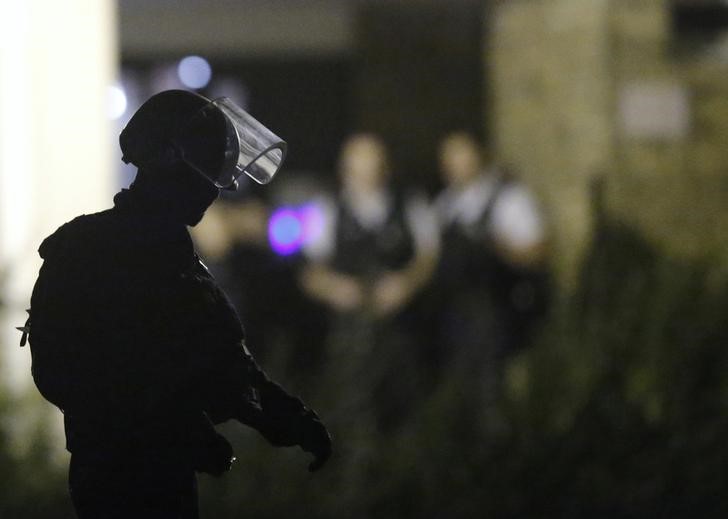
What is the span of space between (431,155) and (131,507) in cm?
994

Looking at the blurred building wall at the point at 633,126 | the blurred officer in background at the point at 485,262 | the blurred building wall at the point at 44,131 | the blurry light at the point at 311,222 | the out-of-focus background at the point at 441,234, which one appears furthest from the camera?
the blurred building wall at the point at 633,126

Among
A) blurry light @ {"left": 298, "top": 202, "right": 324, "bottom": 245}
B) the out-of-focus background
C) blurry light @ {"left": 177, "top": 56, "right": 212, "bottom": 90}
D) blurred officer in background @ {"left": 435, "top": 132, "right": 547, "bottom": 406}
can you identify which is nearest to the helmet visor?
the out-of-focus background

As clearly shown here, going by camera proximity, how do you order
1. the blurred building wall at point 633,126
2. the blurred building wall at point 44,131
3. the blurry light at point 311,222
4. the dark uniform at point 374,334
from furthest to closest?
the blurred building wall at point 633,126 < the blurry light at point 311,222 < the dark uniform at point 374,334 < the blurred building wall at point 44,131

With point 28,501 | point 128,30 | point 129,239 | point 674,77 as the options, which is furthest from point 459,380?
point 128,30

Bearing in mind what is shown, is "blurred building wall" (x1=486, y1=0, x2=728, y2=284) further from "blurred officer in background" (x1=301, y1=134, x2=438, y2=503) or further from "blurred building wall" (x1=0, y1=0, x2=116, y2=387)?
"blurred building wall" (x1=0, y1=0, x2=116, y2=387)

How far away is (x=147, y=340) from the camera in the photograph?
454 mm

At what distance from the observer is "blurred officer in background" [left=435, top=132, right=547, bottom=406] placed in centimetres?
587

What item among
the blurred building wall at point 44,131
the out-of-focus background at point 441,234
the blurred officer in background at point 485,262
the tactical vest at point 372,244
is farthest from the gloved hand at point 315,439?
the blurred officer in background at point 485,262

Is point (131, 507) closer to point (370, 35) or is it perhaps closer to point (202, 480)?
point (202, 480)

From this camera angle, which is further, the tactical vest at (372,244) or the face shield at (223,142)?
the tactical vest at (372,244)

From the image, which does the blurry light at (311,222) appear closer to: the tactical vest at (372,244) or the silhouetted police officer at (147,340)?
the tactical vest at (372,244)

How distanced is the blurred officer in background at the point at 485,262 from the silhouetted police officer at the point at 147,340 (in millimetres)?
5248

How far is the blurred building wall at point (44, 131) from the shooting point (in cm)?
264

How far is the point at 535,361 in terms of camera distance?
4.60 metres
